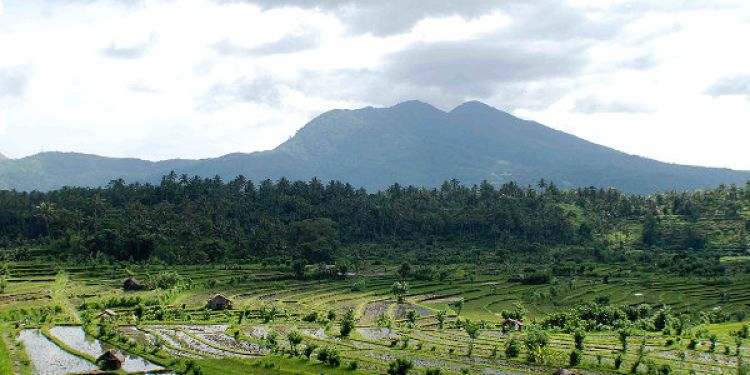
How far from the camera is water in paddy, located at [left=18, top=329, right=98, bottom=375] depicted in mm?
50719

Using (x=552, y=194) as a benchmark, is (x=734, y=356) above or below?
below

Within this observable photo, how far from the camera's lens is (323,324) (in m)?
74.1

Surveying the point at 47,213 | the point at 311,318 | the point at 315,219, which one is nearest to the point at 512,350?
the point at 311,318

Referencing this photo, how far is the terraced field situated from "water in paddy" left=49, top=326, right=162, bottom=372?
148 millimetres

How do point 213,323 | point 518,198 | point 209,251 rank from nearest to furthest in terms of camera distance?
1. point 213,323
2. point 209,251
3. point 518,198

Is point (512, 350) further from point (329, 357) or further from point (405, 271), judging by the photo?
point (405, 271)

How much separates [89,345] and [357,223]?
115 meters

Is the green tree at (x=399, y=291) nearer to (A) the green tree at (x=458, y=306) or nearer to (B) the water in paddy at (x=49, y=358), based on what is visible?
(A) the green tree at (x=458, y=306)

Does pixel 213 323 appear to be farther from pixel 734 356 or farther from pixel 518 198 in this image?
pixel 518 198

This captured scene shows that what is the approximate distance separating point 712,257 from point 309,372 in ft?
355

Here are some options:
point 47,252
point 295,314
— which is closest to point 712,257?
point 295,314

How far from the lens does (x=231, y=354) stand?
2254 inches

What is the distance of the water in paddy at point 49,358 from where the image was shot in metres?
50.7

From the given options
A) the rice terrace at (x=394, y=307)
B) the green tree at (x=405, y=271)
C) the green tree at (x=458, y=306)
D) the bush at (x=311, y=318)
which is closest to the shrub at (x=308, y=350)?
the rice terrace at (x=394, y=307)
